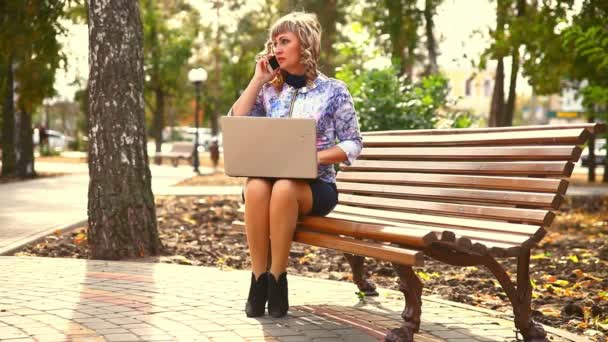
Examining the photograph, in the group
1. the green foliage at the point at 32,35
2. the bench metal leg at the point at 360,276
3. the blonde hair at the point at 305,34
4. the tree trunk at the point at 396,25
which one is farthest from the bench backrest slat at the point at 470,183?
the tree trunk at the point at 396,25

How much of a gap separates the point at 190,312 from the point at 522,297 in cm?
174

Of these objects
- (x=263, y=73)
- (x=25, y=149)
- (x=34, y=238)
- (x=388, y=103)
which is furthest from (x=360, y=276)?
(x=25, y=149)

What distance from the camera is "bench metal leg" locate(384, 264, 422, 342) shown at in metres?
4.63

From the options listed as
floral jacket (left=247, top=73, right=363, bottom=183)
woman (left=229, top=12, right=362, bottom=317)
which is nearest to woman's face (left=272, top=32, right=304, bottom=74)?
woman (left=229, top=12, right=362, bottom=317)

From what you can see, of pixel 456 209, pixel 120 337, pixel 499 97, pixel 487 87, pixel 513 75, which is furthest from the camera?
pixel 487 87

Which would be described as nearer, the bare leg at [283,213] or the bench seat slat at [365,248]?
the bench seat slat at [365,248]

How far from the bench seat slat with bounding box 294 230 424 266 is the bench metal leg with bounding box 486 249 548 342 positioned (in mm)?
627

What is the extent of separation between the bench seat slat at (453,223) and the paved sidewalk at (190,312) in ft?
1.82

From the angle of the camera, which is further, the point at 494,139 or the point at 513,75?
the point at 513,75

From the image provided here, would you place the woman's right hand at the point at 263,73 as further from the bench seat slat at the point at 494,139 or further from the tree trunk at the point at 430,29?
the tree trunk at the point at 430,29

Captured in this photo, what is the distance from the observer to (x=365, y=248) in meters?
4.75

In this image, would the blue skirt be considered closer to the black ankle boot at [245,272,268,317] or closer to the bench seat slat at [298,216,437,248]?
the bench seat slat at [298,216,437,248]

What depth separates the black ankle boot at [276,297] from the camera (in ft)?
17.0

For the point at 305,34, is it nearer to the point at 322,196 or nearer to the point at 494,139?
the point at 322,196
